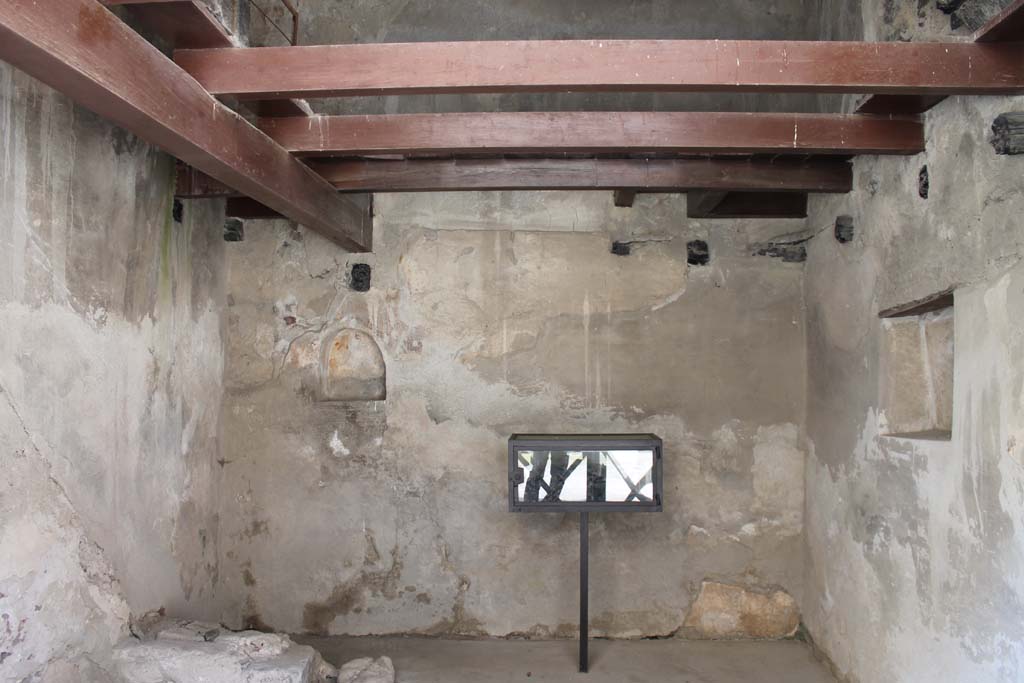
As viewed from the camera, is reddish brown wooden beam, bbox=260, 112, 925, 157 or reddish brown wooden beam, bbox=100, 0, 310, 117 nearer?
reddish brown wooden beam, bbox=100, 0, 310, 117

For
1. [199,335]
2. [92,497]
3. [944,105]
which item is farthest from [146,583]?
[944,105]

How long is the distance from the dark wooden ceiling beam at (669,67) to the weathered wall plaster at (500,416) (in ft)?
6.30

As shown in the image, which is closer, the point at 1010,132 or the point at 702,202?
the point at 1010,132

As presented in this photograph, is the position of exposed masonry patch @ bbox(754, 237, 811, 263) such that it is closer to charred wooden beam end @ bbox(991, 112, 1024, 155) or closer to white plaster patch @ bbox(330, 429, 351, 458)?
charred wooden beam end @ bbox(991, 112, 1024, 155)

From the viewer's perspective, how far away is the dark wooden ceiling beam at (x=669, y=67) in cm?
226

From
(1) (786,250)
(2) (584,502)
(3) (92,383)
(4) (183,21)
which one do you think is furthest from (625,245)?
(3) (92,383)

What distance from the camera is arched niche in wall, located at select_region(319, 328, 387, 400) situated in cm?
432

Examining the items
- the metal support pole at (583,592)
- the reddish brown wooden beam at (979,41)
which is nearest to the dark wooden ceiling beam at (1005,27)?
the reddish brown wooden beam at (979,41)

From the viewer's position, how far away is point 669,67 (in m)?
2.26

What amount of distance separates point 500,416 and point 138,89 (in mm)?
2648

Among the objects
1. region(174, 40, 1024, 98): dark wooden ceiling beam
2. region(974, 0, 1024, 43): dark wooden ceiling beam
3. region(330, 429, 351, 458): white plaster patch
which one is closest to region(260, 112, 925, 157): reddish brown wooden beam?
region(174, 40, 1024, 98): dark wooden ceiling beam

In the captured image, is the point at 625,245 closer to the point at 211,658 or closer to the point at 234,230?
the point at 234,230

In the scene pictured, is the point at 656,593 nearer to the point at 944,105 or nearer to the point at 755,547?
the point at 755,547

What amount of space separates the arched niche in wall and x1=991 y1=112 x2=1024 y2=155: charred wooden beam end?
3.10m
